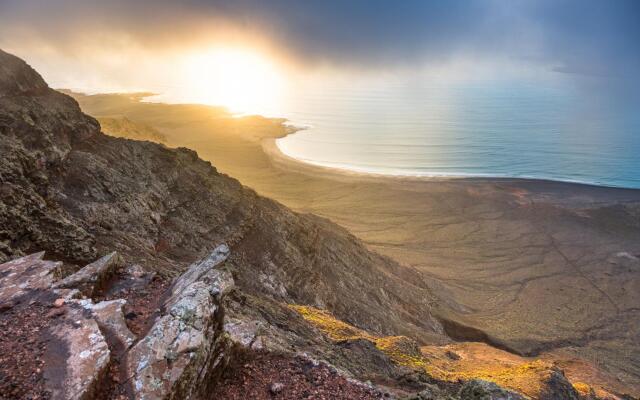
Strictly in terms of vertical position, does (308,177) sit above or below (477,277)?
above

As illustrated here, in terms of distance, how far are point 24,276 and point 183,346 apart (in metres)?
4.48

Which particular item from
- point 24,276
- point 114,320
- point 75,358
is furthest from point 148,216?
point 75,358

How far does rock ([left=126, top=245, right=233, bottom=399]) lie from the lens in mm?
6438

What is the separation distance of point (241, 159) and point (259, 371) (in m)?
68.4

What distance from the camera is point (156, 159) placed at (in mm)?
22312

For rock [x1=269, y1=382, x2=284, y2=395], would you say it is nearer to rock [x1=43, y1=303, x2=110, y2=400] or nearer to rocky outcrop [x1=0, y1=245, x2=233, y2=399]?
rocky outcrop [x1=0, y1=245, x2=233, y2=399]

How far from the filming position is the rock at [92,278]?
8.72 metres

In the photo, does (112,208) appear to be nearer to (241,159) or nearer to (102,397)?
(102,397)

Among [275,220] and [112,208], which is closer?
[112,208]

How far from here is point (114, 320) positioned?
7590 mm

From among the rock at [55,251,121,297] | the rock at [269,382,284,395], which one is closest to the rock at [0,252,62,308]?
the rock at [55,251,121,297]

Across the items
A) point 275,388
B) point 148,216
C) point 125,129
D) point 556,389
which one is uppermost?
point 125,129

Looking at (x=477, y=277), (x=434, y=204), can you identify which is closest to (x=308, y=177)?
(x=434, y=204)

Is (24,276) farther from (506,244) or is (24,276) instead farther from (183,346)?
(506,244)
